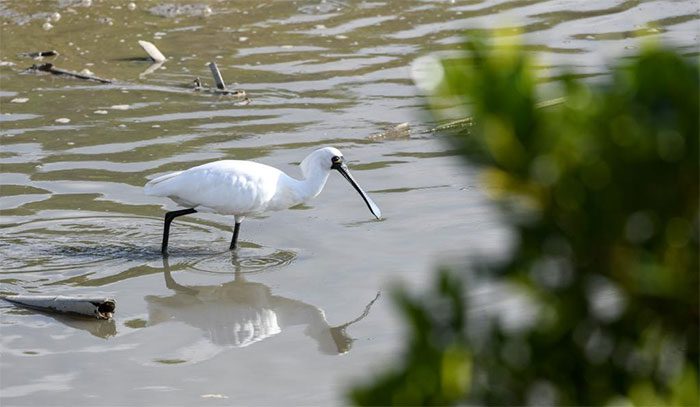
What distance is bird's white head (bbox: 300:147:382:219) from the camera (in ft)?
27.6

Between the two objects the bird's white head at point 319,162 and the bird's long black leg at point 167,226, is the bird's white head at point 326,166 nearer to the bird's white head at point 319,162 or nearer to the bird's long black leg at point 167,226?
the bird's white head at point 319,162

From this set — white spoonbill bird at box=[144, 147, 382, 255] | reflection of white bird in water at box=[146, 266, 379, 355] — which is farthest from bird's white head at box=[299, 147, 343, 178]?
reflection of white bird in water at box=[146, 266, 379, 355]

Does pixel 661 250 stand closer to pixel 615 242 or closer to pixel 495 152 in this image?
pixel 615 242

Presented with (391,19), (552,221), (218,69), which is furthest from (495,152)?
(391,19)

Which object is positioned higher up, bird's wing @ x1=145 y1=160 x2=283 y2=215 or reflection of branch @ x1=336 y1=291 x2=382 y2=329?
bird's wing @ x1=145 y1=160 x2=283 y2=215

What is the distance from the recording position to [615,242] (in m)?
1.99

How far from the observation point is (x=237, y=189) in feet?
26.3

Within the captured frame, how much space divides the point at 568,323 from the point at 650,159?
322 millimetres

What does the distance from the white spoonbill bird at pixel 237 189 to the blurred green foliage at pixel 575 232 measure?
5.97 m

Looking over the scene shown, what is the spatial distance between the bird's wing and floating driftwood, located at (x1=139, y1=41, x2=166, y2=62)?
426 centimetres

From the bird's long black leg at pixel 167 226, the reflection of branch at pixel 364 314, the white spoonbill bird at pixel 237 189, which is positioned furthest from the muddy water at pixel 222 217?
the white spoonbill bird at pixel 237 189

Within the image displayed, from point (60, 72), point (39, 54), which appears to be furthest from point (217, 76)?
point (39, 54)

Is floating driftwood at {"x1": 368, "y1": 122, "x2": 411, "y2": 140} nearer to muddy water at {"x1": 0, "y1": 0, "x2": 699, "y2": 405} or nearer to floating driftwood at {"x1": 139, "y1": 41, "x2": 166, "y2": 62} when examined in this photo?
muddy water at {"x1": 0, "y1": 0, "x2": 699, "y2": 405}

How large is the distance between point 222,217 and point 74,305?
7.85 ft
